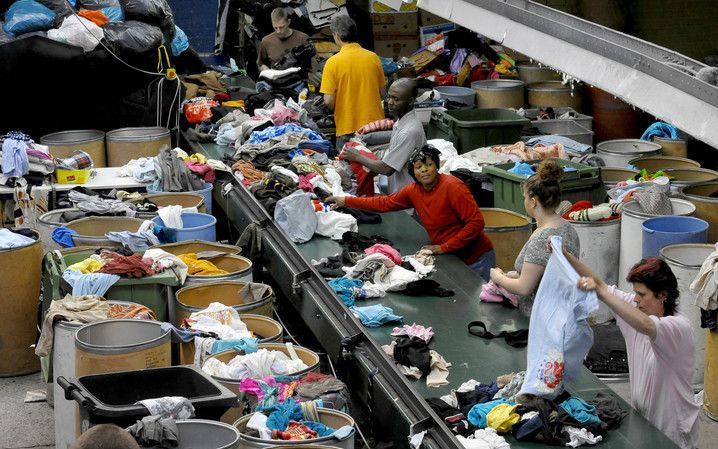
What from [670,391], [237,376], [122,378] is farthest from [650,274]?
[122,378]

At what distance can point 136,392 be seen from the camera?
6.09 meters

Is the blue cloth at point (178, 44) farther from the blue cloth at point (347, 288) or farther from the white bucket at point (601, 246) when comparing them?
the blue cloth at point (347, 288)

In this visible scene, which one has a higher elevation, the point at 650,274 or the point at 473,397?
the point at 650,274

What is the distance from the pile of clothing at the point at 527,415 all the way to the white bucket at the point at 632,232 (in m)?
3.09

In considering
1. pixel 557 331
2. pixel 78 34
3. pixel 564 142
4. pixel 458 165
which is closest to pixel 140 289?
pixel 557 331

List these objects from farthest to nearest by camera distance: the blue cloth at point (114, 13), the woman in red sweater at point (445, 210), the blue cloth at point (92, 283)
Answer: 1. the blue cloth at point (114, 13)
2. the woman in red sweater at point (445, 210)
3. the blue cloth at point (92, 283)

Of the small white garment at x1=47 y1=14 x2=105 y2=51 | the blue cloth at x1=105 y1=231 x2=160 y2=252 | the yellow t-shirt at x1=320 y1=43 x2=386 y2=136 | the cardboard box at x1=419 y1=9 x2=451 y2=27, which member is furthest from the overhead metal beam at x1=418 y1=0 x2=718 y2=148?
the cardboard box at x1=419 y1=9 x2=451 y2=27

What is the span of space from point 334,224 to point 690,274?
9.36 feet

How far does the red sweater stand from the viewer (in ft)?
27.6

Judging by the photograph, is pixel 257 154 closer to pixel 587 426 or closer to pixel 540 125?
pixel 540 125

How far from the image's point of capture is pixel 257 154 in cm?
Result: 1167

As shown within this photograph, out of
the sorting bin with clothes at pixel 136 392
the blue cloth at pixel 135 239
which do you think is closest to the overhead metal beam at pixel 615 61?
the sorting bin with clothes at pixel 136 392

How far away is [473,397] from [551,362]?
1.89 feet

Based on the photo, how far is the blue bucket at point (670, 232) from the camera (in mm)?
8758
